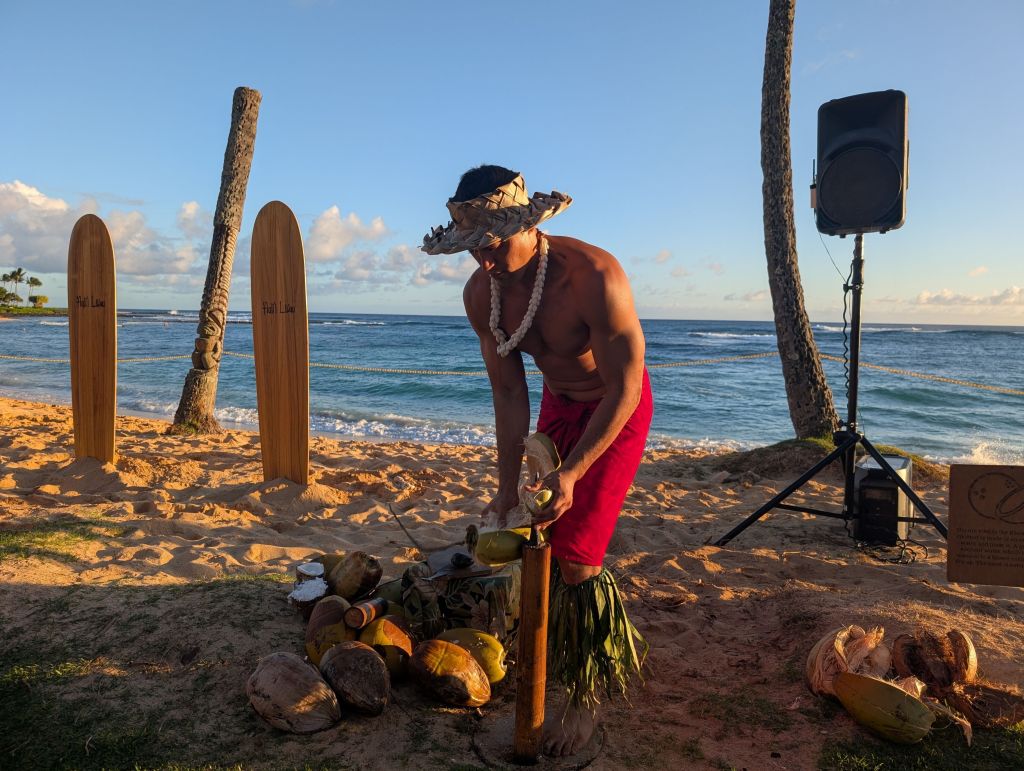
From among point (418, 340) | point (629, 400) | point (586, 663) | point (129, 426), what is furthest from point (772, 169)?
point (418, 340)

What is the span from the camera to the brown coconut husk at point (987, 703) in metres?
Answer: 2.03

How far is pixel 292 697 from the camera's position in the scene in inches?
77.2

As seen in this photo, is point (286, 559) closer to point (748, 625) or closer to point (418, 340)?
point (748, 625)

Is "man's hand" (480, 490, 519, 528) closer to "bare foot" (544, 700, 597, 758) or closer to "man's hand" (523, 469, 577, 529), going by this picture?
"man's hand" (523, 469, 577, 529)

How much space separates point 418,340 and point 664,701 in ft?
107

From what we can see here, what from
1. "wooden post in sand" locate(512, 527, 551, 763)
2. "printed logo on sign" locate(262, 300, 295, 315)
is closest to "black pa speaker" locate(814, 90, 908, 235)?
"wooden post in sand" locate(512, 527, 551, 763)

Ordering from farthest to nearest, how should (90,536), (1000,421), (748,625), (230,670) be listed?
(1000,421) → (90,536) → (748,625) → (230,670)

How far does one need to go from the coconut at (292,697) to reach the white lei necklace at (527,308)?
1.18m

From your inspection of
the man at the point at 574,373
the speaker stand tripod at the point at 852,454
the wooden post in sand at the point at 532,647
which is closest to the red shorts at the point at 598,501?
the man at the point at 574,373

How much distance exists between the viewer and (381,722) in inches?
80.6

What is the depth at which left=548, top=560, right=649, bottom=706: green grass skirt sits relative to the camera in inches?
81.5

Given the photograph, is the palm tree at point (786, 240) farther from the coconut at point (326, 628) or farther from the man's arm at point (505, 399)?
the coconut at point (326, 628)

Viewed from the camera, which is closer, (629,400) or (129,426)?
(629,400)

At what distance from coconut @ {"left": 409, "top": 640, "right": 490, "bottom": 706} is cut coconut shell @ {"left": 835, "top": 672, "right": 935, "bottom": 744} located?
115 cm
